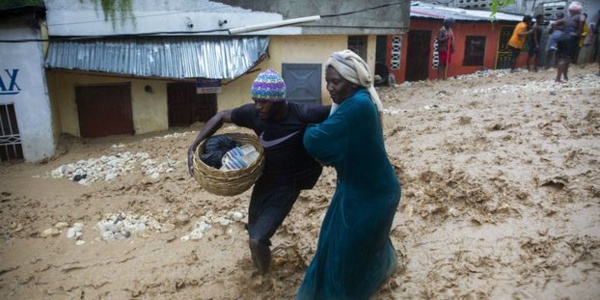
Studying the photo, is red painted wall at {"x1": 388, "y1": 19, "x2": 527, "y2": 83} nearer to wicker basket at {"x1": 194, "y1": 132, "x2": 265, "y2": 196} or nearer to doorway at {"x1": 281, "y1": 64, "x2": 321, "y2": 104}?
doorway at {"x1": 281, "y1": 64, "x2": 321, "y2": 104}

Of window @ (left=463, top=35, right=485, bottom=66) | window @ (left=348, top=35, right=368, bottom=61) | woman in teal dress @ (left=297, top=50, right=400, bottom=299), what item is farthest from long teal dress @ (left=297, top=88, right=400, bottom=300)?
window @ (left=463, top=35, right=485, bottom=66)

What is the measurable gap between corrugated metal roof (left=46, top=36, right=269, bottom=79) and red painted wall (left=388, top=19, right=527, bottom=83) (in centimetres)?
661


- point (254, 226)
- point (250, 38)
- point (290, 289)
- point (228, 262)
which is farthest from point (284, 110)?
point (250, 38)

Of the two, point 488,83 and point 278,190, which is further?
point 488,83

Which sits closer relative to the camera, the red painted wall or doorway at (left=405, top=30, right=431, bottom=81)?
the red painted wall

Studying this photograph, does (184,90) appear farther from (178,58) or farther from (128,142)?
(128,142)

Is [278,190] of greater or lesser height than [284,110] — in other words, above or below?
below

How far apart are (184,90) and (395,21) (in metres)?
6.69

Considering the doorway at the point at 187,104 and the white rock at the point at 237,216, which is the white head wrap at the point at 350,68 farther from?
the doorway at the point at 187,104

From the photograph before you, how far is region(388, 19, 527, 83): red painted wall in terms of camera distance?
1503 centimetres

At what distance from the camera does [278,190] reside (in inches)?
120

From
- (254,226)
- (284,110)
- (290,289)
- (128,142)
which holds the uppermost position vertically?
(284,110)

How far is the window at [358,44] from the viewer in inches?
488

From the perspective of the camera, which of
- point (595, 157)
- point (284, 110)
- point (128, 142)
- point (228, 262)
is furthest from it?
point (128, 142)
